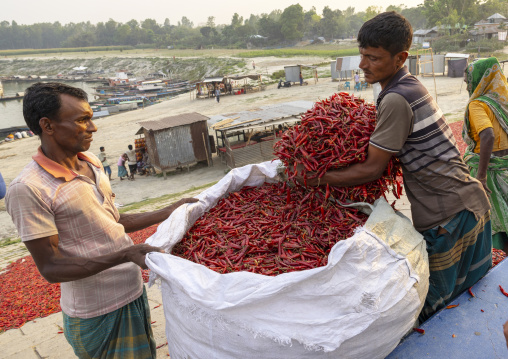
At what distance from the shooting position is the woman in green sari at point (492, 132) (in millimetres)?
3504

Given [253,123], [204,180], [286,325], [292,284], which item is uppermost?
[292,284]

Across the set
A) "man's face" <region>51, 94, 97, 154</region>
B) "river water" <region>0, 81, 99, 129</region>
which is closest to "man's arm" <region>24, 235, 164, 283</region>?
"man's face" <region>51, 94, 97, 154</region>

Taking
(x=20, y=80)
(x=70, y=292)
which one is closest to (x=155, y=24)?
(x=20, y=80)

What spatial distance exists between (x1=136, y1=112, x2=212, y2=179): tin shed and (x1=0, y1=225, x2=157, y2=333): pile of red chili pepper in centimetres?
1191

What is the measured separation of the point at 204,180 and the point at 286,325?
53.4 ft

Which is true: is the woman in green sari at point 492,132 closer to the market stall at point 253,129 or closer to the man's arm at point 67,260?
the man's arm at point 67,260

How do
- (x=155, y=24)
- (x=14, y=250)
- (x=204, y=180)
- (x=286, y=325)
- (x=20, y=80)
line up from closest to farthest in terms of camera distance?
(x=286, y=325), (x=14, y=250), (x=204, y=180), (x=20, y=80), (x=155, y=24)

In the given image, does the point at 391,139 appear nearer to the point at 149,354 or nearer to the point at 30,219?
the point at 30,219

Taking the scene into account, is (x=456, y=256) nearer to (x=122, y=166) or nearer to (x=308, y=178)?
(x=308, y=178)

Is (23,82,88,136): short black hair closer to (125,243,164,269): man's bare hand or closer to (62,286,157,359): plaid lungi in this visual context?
(125,243,164,269): man's bare hand

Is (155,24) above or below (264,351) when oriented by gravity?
above

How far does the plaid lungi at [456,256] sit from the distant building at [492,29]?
185 feet

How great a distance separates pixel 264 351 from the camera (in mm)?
1743

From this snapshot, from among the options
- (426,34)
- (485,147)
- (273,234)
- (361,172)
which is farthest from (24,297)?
(426,34)
